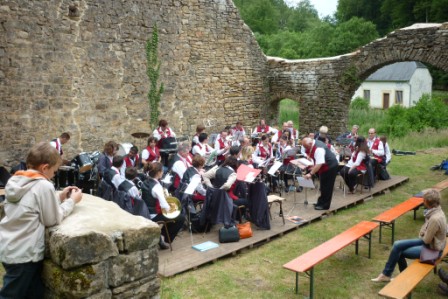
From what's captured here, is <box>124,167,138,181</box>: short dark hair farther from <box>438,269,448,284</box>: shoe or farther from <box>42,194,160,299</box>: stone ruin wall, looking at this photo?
<box>438,269,448,284</box>: shoe

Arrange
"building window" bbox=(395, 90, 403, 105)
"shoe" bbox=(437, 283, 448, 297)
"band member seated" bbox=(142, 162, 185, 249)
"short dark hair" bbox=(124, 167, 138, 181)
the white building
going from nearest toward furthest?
"shoe" bbox=(437, 283, 448, 297) < "band member seated" bbox=(142, 162, 185, 249) < "short dark hair" bbox=(124, 167, 138, 181) < the white building < "building window" bbox=(395, 90, 403, 105)

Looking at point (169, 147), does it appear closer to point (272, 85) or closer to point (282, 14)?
point (272, 85)

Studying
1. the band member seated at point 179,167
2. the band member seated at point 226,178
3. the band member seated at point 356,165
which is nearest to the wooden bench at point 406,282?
the band member seated at point 226,178

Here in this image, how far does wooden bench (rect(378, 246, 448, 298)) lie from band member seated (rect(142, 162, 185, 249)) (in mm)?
3095

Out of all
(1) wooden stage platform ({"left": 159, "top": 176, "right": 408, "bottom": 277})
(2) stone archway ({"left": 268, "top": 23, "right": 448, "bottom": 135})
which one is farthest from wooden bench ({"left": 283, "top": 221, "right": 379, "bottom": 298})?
(2) stone archway ({"left": 268, "top": 23, "right": 448, "bottom": 135})

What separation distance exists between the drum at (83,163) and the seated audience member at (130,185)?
2168 millimetres

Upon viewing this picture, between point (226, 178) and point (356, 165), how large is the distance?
3.97 meters

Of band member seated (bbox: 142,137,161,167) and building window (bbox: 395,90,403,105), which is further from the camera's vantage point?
building window (bbox: 395,90,403,105)

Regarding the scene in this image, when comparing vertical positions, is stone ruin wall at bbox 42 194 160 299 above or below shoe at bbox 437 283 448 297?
above

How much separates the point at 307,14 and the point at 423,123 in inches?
1739

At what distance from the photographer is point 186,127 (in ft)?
45.4

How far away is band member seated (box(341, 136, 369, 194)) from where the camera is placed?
9.59 metres

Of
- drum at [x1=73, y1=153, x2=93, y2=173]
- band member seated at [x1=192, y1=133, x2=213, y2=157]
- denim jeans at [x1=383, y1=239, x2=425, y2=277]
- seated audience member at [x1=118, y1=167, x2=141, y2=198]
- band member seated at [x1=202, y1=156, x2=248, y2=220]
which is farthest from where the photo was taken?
band member seated at [x1=192, y1=133, x2=213, y2=157]

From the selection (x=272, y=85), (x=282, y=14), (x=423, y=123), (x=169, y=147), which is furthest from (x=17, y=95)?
(x=282, y=14)
